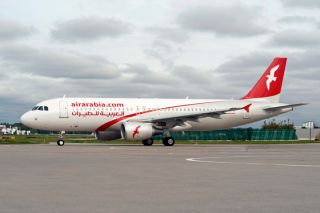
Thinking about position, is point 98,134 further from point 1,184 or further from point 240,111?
point 1,184

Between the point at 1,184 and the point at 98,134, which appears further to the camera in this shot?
the point at 98,134

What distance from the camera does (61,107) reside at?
39500mm

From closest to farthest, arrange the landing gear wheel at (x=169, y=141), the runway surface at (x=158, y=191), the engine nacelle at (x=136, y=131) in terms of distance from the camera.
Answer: the runway surface at (x=158, y=191) < the engine nacelle at (x=136, y=131) < the landing gear wheel at (x=169, y=141)

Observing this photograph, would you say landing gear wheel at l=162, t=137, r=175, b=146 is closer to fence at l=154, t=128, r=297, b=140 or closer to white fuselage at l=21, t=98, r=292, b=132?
white fuselage at l=21, t=98, r=292, b=132

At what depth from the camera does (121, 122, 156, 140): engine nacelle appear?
3797 centimetres

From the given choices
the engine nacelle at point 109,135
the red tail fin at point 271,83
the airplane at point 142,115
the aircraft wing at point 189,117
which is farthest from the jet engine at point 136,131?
the red tail fin at point 271,83

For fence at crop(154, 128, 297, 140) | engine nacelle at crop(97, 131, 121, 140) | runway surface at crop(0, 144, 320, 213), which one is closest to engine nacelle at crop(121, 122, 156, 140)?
engine nacelle at crop(97, 131, 121, 140)

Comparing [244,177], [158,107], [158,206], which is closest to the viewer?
[158,206]

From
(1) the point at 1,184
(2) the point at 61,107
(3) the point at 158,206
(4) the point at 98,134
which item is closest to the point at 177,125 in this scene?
(4) the point at 98,134

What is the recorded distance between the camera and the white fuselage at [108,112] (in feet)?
129

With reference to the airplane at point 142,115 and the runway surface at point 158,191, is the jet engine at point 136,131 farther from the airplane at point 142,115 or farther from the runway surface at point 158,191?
the runway surface at point 158,191

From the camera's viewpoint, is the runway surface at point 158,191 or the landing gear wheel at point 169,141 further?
the landing gear wheel at point 169,141

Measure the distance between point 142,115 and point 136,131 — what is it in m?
3.37

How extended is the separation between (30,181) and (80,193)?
2.59 m
